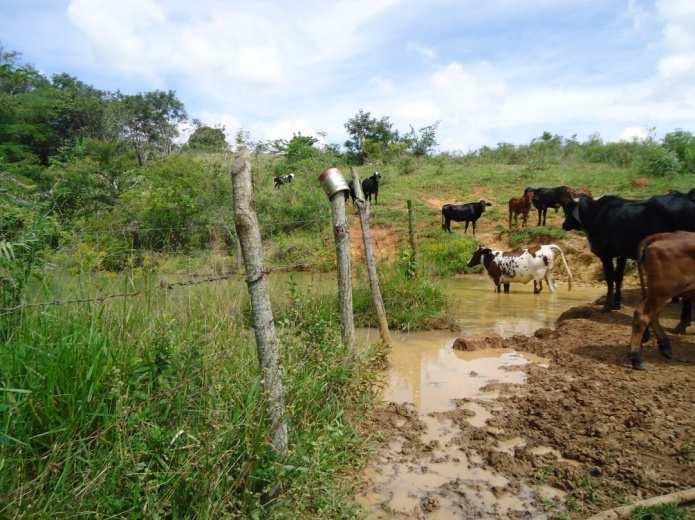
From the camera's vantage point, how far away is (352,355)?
416 centimetres

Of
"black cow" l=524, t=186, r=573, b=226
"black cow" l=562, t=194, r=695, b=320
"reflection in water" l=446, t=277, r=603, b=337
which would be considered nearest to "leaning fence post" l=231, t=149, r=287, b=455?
"reflection in water" l=446, t=277, r=603, b=337

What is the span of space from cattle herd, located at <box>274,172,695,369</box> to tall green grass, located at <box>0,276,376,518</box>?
352cm

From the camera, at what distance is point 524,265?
34.4 ft

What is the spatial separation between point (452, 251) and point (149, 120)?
1270 inches

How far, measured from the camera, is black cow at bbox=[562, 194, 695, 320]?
7289mm

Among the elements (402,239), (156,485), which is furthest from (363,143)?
(156,485)

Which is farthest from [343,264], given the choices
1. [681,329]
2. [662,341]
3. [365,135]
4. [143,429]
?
[365,135]

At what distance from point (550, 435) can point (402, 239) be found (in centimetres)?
1194

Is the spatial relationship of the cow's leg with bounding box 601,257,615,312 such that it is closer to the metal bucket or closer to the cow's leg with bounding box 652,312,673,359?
the cow's leg with bounding box 652,312,673,359

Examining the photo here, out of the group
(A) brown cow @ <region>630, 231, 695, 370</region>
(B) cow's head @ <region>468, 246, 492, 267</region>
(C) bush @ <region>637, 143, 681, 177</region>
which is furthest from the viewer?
(C) bush @ <region>637, 143, 681, 177</region>

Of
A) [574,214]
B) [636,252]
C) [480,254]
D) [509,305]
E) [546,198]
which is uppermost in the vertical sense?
[546,198]

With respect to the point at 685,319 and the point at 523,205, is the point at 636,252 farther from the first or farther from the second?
the point at 523,205

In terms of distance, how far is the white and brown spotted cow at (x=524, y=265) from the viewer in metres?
10.4

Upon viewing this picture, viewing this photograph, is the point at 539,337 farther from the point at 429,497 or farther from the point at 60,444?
the point at 60,444
